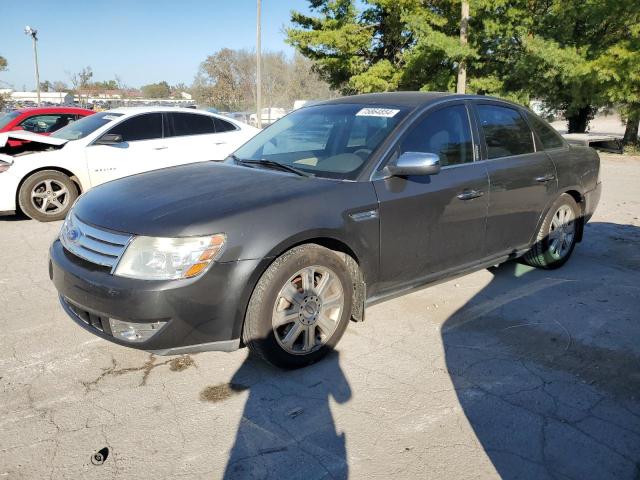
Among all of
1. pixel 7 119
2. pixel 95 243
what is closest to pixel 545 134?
pixel 95 243

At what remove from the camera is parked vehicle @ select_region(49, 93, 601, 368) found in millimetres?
2826

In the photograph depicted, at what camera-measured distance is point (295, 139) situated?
4.23 m

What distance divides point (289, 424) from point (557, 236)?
3.64 meters

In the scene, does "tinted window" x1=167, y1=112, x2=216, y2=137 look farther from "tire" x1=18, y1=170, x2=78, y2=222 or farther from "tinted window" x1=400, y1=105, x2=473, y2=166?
"tinted window" x1=400, y1=105, x2=473, y2=166

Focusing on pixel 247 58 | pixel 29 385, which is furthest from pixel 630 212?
pixel 247 58

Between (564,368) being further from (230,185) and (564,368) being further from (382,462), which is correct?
(230,185)

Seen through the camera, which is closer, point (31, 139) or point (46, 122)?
point (31, 139)

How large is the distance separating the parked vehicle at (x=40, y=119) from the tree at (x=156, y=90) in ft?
215

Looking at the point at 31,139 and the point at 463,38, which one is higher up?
the point at 463,38

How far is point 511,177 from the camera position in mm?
4410

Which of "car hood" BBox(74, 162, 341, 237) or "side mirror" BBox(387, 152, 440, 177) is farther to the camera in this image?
"side mirror" BBox(387, 152, 440, 177)

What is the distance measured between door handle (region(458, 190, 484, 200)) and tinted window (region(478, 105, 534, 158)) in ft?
1.33

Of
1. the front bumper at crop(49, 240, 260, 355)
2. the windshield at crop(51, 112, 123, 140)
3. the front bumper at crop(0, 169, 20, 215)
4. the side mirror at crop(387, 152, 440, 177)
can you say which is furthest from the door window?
the side mirror at crop(387, 152, 440, 177)

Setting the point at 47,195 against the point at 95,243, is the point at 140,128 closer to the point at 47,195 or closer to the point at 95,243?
the point at 47,195
